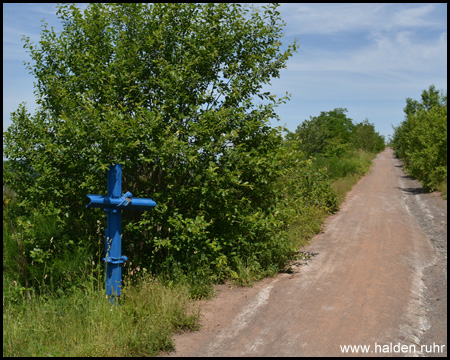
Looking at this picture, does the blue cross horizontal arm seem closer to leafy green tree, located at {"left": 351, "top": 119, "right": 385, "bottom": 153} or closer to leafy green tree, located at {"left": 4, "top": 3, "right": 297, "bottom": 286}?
leafy green tree, located at {"left": 4, "top": 3, "right": 297, "bottom": 286}

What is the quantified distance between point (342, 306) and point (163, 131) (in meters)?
3.38

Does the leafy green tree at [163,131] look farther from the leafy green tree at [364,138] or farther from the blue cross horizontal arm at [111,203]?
the leafy green tree at [364,138]

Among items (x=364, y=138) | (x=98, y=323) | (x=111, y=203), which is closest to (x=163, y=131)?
(x=111, y=203)

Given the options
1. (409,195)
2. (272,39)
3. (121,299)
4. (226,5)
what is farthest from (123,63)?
(409,195)

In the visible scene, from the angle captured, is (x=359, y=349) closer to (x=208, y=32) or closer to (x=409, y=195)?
(x=208, y=32)

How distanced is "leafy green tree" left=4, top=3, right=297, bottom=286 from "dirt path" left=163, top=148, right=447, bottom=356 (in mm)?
890

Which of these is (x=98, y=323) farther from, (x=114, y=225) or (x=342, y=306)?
(x=342, y=306)

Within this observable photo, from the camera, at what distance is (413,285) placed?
6.67 metres

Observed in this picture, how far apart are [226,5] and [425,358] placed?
18.0 ft

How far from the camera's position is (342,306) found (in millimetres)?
5711

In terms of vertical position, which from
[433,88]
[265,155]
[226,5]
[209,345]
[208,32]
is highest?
[433,88]

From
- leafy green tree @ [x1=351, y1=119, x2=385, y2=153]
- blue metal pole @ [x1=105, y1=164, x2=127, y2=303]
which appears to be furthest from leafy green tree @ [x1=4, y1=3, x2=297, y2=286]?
leafy green tree @ [x1=351, y1=119, x2=385, y2=153]

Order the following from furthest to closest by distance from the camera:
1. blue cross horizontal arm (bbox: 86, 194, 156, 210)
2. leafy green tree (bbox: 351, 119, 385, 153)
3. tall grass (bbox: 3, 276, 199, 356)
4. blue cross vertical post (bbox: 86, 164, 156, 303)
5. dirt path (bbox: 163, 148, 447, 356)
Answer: leafy green tree (bbox: 351, 119, 385, 153)
blue cross vertical post (bbox: 86, 164, 156, 303)
blue cross horizontal arm (bbox: 86, 194, 156, 210)
dirt path (bbox: 163, 148, 447, 356)
tall grass (bbox: 3, 276, 199, 356)

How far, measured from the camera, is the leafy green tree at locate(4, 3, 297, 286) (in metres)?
5.76
